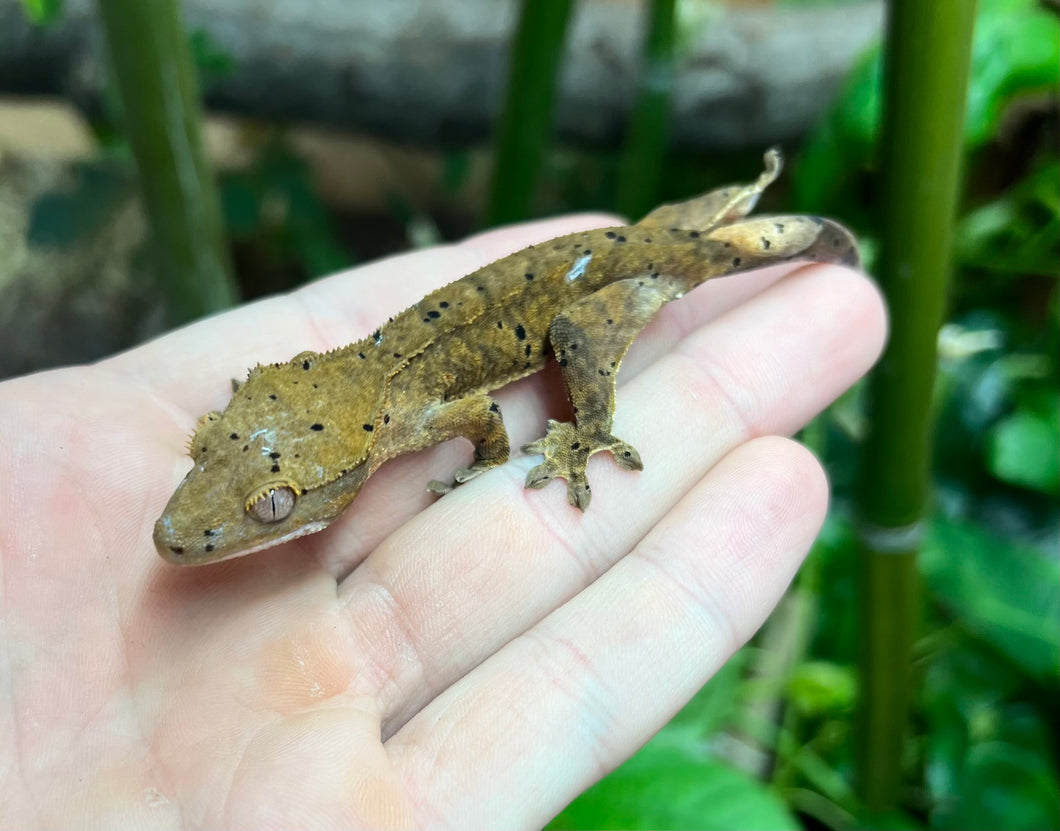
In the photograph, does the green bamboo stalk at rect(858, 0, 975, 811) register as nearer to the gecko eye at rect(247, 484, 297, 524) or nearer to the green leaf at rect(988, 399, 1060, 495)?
the green leaf at rect(988, 399, 1060, 495)

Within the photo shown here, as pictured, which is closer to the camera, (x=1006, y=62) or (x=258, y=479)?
(x=258, y=479)

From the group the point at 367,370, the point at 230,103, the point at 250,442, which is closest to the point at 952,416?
the point at 367,370

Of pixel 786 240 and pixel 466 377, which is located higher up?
pixel 786 240

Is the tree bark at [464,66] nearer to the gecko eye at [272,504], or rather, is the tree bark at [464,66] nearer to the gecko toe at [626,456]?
the gecko toe at [626,456]

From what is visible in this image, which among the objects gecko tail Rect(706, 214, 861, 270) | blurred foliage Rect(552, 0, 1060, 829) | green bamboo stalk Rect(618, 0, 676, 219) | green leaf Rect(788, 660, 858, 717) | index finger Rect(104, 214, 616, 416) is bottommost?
green leaf Rect(788, 660, 858, 717)

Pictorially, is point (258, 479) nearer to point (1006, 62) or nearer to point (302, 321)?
point (302, 321)

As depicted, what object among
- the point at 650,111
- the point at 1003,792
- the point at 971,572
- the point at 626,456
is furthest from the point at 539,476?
the point at 650,111

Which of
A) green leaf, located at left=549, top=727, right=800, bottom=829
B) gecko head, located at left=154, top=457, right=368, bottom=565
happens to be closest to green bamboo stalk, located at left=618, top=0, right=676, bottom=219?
gecko head, located at left=154, top=457, right=368, bottom=565
